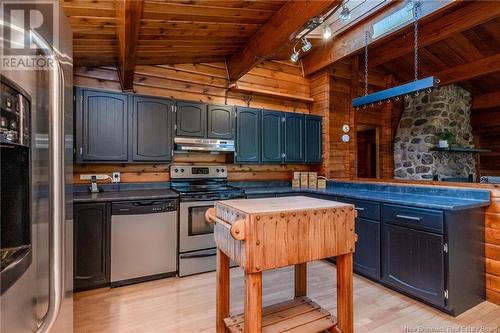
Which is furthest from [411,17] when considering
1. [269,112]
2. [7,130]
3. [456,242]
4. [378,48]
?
[7,130]

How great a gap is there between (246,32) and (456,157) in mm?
5284

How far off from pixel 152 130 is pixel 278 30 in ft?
6.00

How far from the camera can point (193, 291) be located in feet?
8.87

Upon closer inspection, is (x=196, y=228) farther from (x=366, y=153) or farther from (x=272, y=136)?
(x=366, y=153)

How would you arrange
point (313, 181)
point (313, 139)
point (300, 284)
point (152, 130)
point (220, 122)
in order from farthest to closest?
point (313, 139) → point (313, 181) → point (220, 122) → point (152, 130) → point (300, 284)

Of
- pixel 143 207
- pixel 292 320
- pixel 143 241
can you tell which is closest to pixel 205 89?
pixel 143 207

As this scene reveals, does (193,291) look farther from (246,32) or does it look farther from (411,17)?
(411,17)

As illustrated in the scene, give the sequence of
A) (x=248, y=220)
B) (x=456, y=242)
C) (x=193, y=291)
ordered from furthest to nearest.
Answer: (x=193, y=291) < (x=456, y=242) < (x=248, y=220)

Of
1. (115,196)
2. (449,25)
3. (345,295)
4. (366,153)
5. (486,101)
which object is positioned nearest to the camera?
(345,295)

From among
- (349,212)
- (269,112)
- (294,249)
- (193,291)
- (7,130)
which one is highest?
(269,112)

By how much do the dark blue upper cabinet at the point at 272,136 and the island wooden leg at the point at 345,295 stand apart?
7.83 ft

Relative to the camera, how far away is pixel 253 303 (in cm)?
143

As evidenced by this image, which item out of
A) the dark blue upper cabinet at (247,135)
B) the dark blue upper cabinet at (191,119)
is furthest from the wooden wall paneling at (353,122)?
the dark blue upper cabinet at (191,119)

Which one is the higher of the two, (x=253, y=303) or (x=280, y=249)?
(x=280, y=249)
